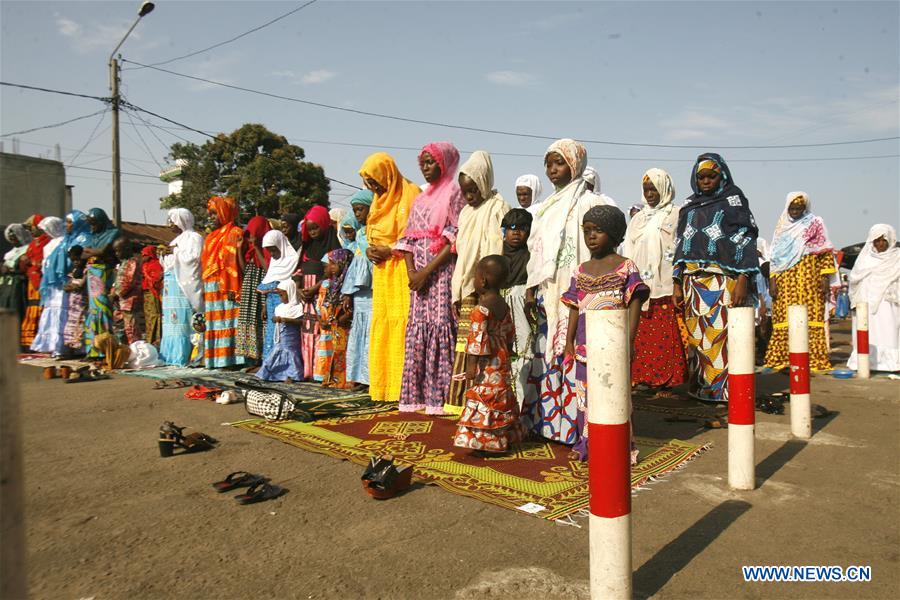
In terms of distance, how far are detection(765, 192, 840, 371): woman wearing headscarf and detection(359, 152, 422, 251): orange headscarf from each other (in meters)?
5.49

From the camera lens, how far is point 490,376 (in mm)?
4332

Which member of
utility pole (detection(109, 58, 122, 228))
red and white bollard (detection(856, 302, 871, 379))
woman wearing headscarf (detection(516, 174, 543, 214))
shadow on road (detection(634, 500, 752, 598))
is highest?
utility pole (detection(109, 58, 122, 228))

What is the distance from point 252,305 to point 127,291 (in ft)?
8.71

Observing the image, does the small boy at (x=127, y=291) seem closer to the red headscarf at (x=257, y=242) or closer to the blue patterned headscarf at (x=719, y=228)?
the red headscarf at (x=257, y=242)

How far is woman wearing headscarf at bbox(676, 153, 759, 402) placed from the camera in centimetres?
563

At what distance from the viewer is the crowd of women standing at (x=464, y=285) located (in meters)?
4.60

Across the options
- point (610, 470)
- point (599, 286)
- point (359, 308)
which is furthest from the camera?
point (359, 308)

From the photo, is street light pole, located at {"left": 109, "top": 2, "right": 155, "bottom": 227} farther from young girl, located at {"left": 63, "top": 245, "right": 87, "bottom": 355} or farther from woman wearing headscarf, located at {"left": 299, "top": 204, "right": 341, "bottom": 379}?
woman wearing headscarf, located at {"left": 299, "top": 204, "right": 341, "bottom": 379}

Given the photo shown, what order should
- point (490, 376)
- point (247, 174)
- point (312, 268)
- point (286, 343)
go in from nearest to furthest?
point (490, 376)
point (312, 268)
point (286, 343)
point (247, 174)

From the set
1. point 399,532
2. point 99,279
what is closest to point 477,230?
point 399,532

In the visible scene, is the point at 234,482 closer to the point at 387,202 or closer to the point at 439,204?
the point at 439,204

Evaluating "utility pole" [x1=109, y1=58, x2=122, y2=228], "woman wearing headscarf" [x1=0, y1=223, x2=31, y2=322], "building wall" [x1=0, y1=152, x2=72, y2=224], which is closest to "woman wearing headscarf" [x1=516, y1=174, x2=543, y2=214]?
"woman wearing headscarf" [x1=0, y1=223, x2=31, y2=322]

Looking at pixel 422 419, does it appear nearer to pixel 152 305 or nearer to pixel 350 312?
pixel 350 312

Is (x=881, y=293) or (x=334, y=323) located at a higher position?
(x=881, y=293)
